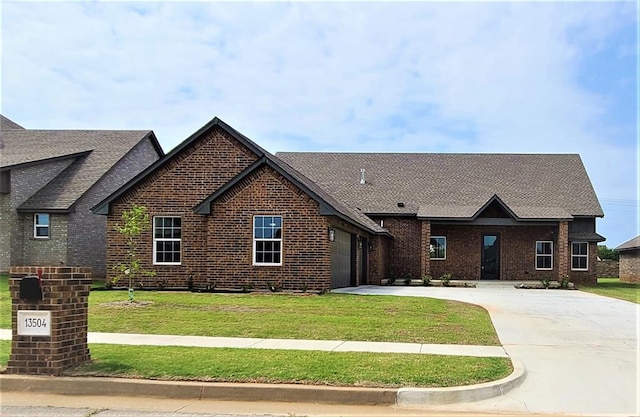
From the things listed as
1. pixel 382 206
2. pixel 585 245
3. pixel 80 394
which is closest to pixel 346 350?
pixel 80 394

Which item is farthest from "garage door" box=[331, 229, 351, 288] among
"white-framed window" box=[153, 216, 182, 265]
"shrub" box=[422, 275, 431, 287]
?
"shrub" box=[422, 275, 431, 287]

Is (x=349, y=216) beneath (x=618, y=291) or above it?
above

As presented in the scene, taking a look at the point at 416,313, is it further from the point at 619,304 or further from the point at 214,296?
the point at 619,304

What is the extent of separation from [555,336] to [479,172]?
996 inches

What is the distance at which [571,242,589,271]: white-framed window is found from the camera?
33531 millimetres

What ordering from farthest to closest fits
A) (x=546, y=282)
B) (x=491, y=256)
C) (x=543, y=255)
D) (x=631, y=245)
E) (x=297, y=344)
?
(x=631, y=245) → (x=491, y=256) → (x=543, y=255) → (x=546, y=282) → (x=297, y=344)

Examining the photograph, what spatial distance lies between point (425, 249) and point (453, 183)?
233 inches

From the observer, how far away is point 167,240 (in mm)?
22656

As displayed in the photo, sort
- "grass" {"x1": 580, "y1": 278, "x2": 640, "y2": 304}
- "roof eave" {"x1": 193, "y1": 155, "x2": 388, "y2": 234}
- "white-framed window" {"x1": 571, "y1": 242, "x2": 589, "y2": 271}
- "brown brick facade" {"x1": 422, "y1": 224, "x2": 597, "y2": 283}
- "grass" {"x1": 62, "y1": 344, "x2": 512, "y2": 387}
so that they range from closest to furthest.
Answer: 1. "grass" {"x1": 62, "y1": 344, "x2": 512, "y2": 387}
2. "roof eave" {"x1": 193, "y1": 155, "x2": 388, "y2": 234}
3. "grass" {"x1": 580, "y1": 278, "x2": 640, "y2": 304}
4. "brown brick facade" {"x1": 422, "y1": 224, "x2": 597, "y2": 283}
5. "white-framed window" {"x1": 571, "y1": 242, "x2": 589, "y2": 271}

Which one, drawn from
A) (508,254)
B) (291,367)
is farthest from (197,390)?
(508,254)

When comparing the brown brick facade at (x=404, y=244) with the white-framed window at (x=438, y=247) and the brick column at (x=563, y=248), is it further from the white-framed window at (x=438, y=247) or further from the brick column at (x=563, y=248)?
the brick column at (x=563, y=248)

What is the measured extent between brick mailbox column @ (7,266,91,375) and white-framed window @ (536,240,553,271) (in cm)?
2828

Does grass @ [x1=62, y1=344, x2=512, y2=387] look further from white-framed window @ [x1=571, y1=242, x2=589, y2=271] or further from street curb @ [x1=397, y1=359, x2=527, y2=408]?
white-framed window @ [x1=571, y1=242, x2=589, y2=271]

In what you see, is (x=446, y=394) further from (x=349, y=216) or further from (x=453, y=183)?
(x=453, y=183)
